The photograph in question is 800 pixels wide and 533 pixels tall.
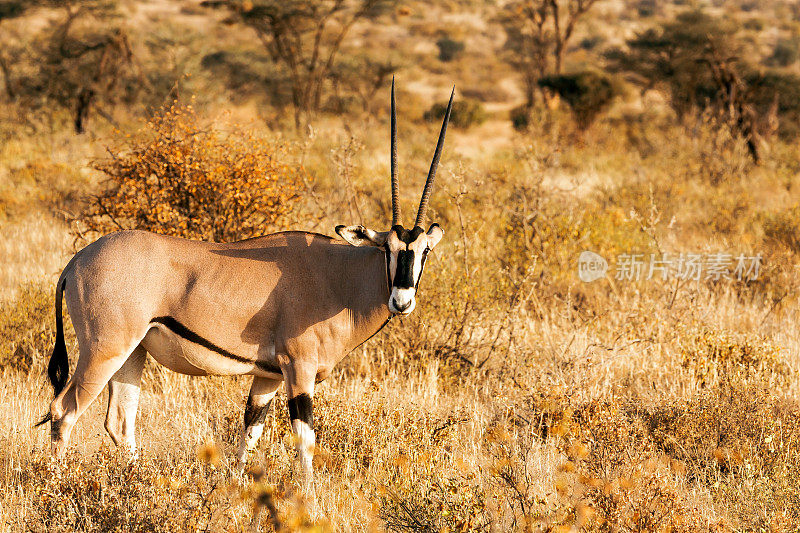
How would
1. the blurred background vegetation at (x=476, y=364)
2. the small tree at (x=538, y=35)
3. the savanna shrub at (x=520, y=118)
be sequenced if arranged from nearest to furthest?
the blurred background vegetation at (x=476, y=364)
the savanna shrub at (x=520, y=118)
the small tree at (x=538, y=35)

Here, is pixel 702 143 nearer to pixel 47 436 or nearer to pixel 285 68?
pixel 47 436

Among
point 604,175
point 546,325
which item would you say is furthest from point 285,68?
point 546,325

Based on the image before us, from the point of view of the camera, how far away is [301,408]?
4.75 meters

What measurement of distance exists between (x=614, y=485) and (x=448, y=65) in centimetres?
5259

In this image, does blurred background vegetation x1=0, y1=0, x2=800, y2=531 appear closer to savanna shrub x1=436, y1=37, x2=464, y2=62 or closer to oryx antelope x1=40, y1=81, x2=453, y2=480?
oryx antelope x1=40, y1=81, x2=453, y2=480

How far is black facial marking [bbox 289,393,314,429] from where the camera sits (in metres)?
4.73

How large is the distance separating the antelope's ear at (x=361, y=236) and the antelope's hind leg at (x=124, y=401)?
5.29ft

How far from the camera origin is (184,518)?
4.04 m

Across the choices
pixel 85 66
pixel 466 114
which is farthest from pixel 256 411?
pixel 466 114

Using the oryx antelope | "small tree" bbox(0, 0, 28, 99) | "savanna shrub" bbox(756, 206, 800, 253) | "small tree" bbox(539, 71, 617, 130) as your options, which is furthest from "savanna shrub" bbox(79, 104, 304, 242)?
"small tree" bbox(0, 0, 28, 99)

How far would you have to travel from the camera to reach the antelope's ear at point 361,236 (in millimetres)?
4662

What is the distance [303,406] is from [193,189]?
347cm

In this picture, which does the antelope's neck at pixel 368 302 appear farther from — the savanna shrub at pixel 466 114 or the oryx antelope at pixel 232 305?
the savanna shrub at pixel 466 114

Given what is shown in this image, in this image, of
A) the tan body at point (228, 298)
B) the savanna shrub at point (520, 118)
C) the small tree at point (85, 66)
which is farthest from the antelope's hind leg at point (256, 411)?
the savanna shrub at point (520, 118)
